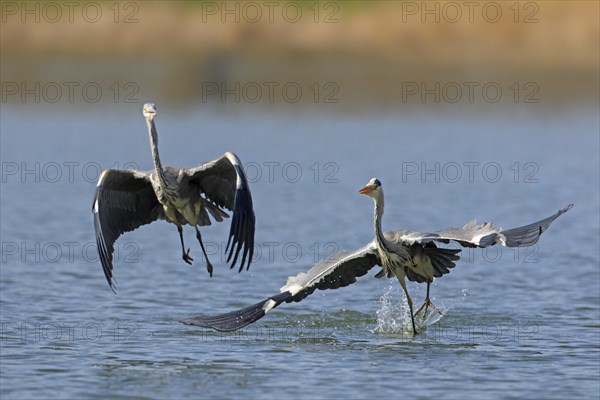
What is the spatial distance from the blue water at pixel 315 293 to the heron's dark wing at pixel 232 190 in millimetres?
1210

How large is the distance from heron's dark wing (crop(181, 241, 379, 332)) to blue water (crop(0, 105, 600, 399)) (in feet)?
1.21

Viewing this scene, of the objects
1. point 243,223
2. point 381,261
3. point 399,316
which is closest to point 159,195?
point 243,223

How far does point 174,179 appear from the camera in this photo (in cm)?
1410

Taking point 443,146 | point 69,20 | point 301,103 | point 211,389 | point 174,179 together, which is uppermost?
point 69,20

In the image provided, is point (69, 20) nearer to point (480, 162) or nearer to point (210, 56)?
point (210, 56)

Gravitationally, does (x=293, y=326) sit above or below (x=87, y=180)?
below

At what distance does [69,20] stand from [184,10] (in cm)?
465

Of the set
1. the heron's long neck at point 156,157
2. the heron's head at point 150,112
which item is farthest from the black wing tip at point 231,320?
the heron's head at point 150,112

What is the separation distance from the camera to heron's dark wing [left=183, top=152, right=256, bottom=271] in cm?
1270

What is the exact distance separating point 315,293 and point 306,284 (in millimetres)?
3144

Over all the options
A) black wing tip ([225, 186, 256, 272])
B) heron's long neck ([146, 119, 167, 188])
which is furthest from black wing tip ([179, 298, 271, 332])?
heron's long neck ([146, 119, 167, 188])

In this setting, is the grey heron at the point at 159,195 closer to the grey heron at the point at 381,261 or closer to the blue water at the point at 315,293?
the grey heron at the point at 381,261

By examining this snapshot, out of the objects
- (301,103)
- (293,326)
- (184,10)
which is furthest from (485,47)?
(293,326)

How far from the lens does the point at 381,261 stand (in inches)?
539
